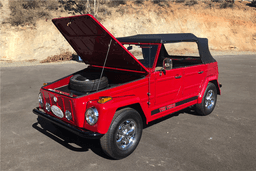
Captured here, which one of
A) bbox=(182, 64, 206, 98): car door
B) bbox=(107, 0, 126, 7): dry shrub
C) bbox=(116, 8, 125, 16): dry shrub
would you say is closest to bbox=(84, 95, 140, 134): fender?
bbox=(182, 64, 206, 98): car door

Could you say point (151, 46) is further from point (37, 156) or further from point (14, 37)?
point (14, 37)

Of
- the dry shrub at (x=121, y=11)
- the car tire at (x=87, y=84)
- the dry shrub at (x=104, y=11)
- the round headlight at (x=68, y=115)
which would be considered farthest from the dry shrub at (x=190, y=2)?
the round headlight at (x=68, y=115)

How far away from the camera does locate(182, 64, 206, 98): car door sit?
4.85m

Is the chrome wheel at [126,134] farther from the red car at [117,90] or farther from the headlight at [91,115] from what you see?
the headlight at [91,115]

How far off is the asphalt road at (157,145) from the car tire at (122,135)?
176 millimetres

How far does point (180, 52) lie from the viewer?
23.0 meters

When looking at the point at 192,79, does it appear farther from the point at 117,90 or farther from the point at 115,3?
the point at 115,3

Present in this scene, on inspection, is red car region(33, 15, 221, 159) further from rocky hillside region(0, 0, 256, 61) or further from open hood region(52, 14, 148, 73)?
rocky hillside region(0, 0, 256, 61)

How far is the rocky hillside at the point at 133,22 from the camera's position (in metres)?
20.4

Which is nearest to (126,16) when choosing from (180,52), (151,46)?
(180,52)

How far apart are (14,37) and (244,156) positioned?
21570 mm

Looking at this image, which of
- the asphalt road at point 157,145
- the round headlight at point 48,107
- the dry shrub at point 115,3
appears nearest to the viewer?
the asphalt road at point 157,145

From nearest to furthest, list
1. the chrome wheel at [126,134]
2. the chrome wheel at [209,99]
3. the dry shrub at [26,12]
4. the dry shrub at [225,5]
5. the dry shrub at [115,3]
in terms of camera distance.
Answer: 1. the chrome wheel at [126,134]
2. the chrome wheel at [209,99]
3. the dry shrub at [26,12]
4. the dry shrub at [115,3]
5. the dry shrub at [225,5]

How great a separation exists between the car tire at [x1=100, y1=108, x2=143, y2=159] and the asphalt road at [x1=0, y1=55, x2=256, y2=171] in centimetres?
18
